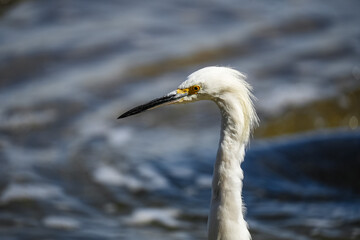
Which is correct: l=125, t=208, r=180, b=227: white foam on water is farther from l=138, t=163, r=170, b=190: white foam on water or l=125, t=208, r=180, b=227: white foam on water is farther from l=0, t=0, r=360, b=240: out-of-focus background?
l=138, t=163, r=170, b=190: white foam on water

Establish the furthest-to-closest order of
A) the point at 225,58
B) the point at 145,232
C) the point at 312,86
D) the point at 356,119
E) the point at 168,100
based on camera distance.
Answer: the point at 225,58 < the point at 312,86 < the point at 356,119 < the point at 145,232 < the point at 168,100

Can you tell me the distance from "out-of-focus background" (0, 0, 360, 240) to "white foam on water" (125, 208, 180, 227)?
21mm

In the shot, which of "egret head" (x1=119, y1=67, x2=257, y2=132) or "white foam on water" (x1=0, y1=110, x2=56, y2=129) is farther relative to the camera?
"white foam on water" (x1=0, y1=110, x2=56, y2=129)

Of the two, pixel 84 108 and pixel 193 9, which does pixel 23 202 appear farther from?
pixel 193 9

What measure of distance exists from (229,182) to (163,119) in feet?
17.8

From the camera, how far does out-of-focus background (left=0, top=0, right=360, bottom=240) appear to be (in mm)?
6328

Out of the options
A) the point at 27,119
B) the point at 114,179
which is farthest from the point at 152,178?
the point at 27,119

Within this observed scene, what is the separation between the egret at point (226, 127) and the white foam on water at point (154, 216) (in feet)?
8.59

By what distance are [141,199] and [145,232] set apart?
80cm

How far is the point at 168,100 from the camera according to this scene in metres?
3.47

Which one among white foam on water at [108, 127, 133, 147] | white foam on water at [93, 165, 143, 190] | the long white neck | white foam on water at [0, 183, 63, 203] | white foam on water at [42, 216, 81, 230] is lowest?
the long white neck

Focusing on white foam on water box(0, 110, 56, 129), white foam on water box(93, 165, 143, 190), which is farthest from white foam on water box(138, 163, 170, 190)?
white foam on water box(0, 110, 56, 129)

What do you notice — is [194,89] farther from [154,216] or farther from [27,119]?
[27,119]

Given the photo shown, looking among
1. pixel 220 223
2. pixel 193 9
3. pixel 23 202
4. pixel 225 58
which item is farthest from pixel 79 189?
pixel 193 9
